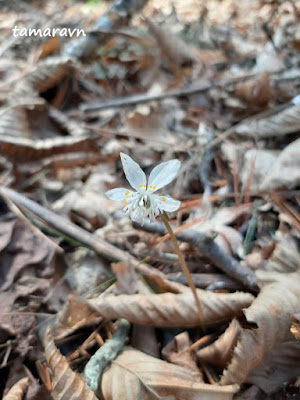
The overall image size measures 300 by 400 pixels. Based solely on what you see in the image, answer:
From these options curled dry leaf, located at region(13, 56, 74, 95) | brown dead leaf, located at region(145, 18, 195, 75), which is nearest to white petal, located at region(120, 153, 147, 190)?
curled dry leaf, located at region(13, 56, 74, 95)

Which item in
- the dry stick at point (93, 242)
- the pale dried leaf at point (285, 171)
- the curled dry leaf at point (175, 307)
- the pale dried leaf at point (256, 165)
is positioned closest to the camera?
the curled dry leaf at point (175, 307)

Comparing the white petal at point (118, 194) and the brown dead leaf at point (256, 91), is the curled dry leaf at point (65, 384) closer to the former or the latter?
the white petal at point (118, 194)

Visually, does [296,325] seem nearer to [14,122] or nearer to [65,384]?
[65,384]

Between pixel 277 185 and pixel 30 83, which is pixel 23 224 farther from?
pixel 30 83

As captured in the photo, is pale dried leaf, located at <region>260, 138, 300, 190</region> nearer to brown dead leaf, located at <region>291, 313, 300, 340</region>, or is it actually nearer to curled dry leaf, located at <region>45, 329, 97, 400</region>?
brown dead leaf, located at <region>291, 313, 300, 340</region>

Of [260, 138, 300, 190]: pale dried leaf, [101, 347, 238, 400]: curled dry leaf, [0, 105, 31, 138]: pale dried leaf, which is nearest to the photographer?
[101, 347, 238, 400]: curled dry leaf

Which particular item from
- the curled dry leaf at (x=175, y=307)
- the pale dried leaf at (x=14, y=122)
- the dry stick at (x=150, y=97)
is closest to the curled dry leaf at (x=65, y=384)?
the curled dry leaf at (x=175, y=307)
